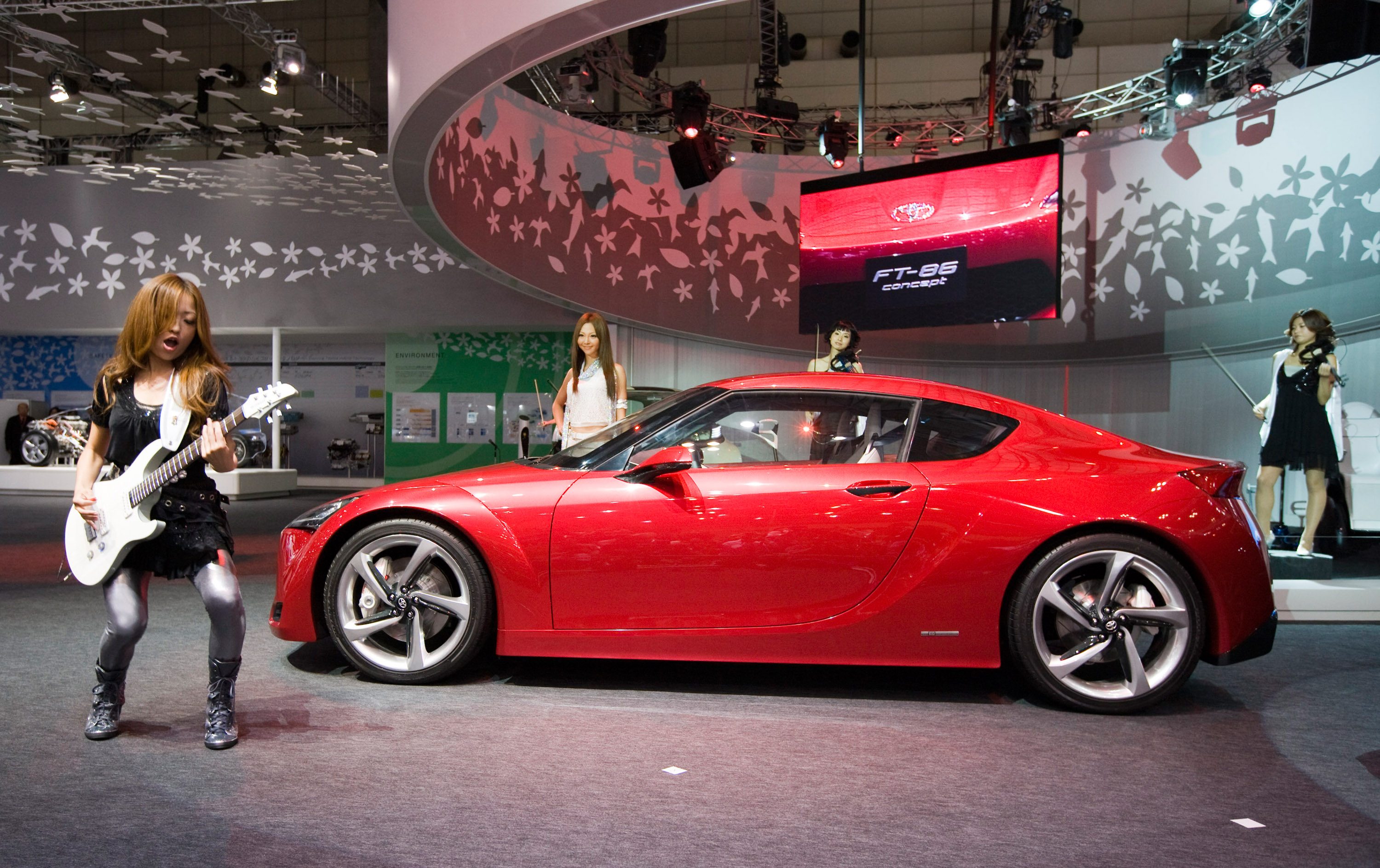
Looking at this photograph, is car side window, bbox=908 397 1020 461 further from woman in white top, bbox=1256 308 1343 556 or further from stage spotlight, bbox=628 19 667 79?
stage spotlight, bbox=628 19 667 79

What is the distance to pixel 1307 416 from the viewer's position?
5289mm

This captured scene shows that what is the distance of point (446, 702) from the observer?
2.86 meters

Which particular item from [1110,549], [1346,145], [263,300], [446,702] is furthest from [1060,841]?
[263,300]

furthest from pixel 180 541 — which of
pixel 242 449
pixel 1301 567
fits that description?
pixel 242 449

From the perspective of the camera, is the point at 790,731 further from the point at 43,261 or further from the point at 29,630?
the point at 43,261

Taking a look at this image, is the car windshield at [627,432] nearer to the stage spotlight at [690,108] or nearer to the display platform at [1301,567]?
the display platform at [1301,567]

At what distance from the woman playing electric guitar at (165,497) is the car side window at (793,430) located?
4.29 ft

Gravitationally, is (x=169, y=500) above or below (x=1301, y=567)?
above

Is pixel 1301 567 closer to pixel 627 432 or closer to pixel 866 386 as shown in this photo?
pixel 866 386

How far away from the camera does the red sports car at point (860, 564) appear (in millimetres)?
2869

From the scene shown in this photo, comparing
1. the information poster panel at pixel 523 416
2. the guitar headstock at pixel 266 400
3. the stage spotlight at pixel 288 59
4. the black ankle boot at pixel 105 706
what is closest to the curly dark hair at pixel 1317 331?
the guitar headstock at pixel 266 400

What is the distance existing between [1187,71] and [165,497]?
10.8 meters

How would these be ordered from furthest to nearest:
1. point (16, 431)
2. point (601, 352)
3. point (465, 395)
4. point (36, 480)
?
1. point (16, 431)
2. point (465, 395)
3. point (36, 480)
4. point (601, 352)

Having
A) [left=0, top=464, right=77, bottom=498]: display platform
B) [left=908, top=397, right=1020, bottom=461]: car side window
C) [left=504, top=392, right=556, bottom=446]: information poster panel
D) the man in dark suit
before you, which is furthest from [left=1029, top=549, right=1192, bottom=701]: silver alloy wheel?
the man in dark suit
